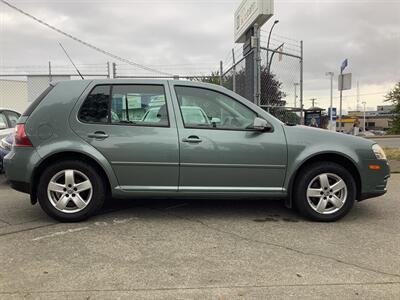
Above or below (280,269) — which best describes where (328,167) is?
above

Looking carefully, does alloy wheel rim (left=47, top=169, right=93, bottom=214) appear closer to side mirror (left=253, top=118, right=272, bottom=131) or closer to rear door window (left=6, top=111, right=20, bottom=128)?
side mirror (left=253, top=118, right=272, bottom=131)

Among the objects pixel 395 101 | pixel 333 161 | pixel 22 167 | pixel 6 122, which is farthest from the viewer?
pixel 395 101

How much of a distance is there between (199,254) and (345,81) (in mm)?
9552

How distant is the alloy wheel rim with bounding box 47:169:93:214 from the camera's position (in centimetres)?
492

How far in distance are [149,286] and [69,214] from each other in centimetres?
202

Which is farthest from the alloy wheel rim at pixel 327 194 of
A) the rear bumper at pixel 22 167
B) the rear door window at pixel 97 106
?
the rear bumper at pixel 22 167

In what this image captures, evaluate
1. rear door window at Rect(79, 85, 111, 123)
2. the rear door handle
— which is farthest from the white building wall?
the rear door handle

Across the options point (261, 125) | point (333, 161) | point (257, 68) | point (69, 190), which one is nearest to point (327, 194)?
point (333, 161)

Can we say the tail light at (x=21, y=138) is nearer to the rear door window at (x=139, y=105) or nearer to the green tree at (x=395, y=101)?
the rear door window at (x=139, y=105)

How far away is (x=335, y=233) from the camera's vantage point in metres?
4.70

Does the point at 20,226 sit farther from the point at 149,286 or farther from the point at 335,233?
the point at 335,233

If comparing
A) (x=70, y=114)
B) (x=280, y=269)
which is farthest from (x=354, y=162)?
(x=70, y=114)

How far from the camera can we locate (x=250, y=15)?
1085cm

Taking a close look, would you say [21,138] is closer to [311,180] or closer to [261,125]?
Result: [261,125]
